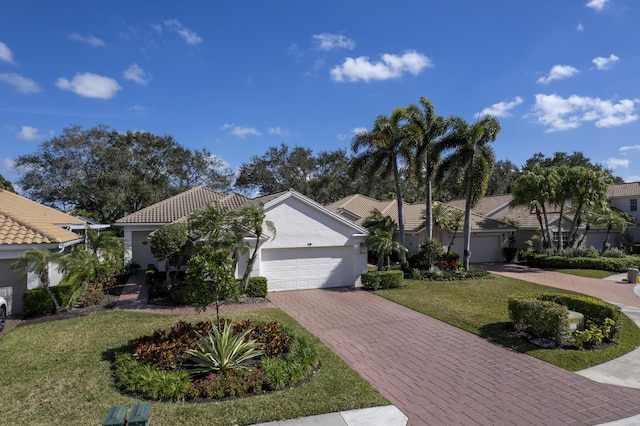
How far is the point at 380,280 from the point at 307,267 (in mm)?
3638

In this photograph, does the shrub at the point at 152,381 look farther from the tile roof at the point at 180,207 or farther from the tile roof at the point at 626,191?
the tile roof at the point at 626,191

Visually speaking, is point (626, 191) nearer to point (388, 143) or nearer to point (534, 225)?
point (534, 225)

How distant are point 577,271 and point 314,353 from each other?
22290 millimetres

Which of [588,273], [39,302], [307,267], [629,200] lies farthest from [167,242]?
[629,200]

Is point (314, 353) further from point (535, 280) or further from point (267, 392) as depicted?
point (535, 280)

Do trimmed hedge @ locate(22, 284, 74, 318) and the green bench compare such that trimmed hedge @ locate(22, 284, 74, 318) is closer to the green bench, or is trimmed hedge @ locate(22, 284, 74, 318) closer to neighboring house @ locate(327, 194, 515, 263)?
the green bench

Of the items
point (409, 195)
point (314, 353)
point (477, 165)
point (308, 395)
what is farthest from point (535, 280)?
point (409, 195)

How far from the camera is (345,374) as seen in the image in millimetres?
7977

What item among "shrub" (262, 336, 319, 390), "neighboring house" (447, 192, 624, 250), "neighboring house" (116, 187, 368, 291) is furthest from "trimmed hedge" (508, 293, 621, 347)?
"neighboring house" (447, 192, 624, 250)

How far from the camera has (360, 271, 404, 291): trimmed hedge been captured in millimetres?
18016

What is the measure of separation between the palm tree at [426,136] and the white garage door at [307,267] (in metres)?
6.99

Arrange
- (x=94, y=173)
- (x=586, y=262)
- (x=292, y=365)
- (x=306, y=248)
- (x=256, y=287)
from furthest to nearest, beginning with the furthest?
(x=94, y=173), (x=586, y=262), (x=306, y=248), (x=256, y=287), (x=292, y=365)

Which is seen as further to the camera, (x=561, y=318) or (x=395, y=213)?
(x=395, y=213)

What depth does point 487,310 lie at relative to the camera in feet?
45.8
